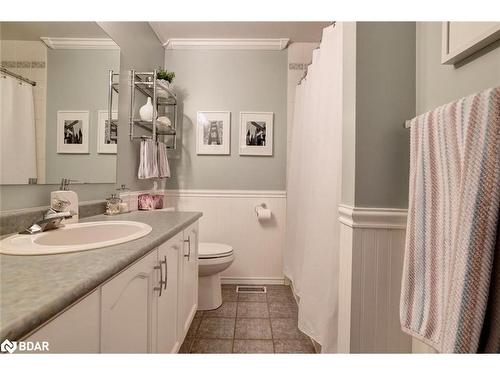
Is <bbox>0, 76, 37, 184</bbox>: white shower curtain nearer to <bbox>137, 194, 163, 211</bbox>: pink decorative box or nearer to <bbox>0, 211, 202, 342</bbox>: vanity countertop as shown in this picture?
<bbox>0, 211, 202, 342</bbox>: vanity countertop

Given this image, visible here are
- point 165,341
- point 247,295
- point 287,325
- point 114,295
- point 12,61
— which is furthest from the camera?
point 247,295

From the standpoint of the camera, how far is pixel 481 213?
46 cm

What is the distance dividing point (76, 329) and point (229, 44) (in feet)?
7.99

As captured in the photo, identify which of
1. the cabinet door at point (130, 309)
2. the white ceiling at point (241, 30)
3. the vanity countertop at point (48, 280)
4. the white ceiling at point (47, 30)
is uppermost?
the white ceiling at point (241, 30)

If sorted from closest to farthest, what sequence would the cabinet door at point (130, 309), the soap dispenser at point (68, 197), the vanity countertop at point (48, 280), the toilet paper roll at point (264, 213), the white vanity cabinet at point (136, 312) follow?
the vanity countertop at point (48, 280), the white vanity cabinet at point (136, 312), the cabinet door at point (130, 309), the soap dispenser at point (68, 197), the toilet paper roll at point (264, 213)

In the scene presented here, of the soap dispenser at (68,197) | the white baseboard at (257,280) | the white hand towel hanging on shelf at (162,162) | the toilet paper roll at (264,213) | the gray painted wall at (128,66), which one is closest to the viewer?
the soap dispenser at (68,197)

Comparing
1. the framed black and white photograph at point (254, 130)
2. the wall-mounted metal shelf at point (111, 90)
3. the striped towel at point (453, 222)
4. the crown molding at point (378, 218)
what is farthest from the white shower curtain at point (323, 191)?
the wall-mounted metal shelf at point (111, 90)

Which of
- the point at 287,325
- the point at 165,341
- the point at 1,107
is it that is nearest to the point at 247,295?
the point at 287,325

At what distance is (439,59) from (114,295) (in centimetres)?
120

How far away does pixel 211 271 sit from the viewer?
1.71m

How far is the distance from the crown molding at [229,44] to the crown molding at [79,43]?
2.99 feet

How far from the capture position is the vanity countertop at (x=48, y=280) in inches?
14.4

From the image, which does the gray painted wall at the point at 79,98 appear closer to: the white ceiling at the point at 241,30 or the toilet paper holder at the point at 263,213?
the white ceiling at the point at 241,30

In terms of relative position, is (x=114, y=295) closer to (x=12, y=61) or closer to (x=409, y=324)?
(x=409, y=324)
